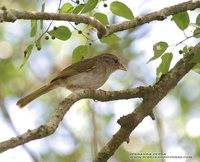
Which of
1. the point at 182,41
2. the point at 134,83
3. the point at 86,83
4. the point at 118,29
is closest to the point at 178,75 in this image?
the point at 182,41

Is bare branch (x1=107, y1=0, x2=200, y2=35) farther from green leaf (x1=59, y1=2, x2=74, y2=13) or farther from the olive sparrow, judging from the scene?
the olive sparrow

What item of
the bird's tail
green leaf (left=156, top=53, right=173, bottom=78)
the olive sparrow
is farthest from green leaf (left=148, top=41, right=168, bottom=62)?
the olive sparrow

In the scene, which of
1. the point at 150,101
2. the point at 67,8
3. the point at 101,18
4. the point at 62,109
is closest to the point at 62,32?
the point at 67,8

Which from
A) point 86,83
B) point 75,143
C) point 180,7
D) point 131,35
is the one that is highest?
point 131,35

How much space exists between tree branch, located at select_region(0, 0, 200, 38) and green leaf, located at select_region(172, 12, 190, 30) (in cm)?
7

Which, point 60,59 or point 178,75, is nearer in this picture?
point 178,75

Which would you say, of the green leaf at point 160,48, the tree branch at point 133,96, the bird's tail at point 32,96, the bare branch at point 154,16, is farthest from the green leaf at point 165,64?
the bird's tail at point 32,96

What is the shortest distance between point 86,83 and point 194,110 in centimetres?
313

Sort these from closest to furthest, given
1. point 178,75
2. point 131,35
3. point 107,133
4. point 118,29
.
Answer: point 118,29, point 178,75, point 131,35, point 107,133

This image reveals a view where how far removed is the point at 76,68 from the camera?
22.6 ft

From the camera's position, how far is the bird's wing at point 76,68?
6.76 meters

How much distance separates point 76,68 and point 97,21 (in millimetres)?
3056

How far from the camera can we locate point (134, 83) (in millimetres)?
8336

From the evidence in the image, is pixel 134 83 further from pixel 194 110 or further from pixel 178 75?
pixel 178 75
